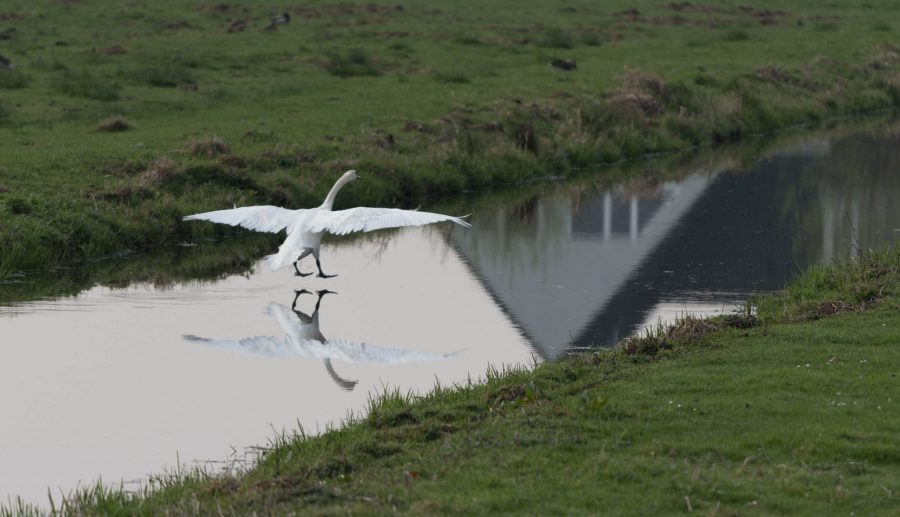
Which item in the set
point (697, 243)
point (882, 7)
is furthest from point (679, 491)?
point (882, 7)

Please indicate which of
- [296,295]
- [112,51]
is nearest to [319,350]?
[296,295]

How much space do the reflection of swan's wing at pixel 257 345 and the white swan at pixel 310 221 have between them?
131cm

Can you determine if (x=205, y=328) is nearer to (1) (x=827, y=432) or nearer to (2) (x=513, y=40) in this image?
(1) (x=827, y=432)

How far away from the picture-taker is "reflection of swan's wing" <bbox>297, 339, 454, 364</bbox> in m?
14.6

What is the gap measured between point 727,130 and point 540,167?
29.6 ft

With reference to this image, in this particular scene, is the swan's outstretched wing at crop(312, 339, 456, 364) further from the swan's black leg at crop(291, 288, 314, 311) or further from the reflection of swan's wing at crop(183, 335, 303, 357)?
the swan's black leg at crop(291, 288, 314, 311)

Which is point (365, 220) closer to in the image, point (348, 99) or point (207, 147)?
point (207, 147)

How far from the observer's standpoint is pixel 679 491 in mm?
8211

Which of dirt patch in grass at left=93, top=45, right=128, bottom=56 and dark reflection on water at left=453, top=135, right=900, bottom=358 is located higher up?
dirt patch in grass at left=93, top=45, right=128, bottom=56

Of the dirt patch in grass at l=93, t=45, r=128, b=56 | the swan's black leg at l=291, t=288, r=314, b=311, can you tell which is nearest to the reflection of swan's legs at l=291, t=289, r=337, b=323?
the swan's black leg at l=291, t=288, r=314, b=311

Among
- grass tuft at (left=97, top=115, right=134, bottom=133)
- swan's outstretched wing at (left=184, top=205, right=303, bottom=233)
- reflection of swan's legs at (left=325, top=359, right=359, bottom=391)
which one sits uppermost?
grass tuft at (left=97, top=115, right=134, bottom=133)

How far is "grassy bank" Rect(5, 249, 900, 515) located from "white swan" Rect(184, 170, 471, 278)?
3.89m

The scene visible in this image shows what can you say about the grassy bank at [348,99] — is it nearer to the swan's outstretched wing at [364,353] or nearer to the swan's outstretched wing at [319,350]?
the swan's outstretched wing at [319,350]

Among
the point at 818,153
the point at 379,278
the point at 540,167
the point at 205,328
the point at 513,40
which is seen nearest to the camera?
the point at 205,328
